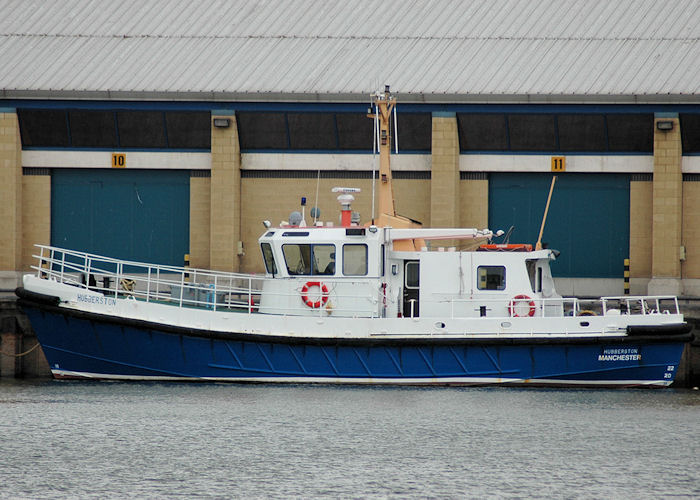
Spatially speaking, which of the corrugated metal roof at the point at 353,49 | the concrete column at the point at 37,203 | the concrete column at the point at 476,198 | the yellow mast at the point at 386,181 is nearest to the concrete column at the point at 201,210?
the corrugated metal roof at the point at 353,49

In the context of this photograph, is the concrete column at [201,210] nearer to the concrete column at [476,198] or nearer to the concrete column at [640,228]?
the concrete column at [476,198]

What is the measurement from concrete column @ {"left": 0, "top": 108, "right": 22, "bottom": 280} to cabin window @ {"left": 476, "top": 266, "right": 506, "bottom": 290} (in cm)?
1321

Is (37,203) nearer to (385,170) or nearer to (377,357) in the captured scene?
(385,170)

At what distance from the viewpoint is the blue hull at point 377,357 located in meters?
21.7

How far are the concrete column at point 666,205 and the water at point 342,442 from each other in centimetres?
734

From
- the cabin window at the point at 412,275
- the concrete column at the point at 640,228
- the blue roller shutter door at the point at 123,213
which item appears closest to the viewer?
the cabin window at the point at 412,275

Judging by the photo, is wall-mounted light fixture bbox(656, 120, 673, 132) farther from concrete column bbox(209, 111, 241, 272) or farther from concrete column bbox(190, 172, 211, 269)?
concrete column bbox(190, 172, 211, 269)

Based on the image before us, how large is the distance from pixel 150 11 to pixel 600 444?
20246 millimetres

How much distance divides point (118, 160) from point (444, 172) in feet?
27.0

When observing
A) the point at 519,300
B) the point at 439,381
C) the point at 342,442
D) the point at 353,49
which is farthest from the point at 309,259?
the point at 353,49

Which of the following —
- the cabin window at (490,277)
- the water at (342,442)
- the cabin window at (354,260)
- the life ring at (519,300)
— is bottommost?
the water at (342,442)

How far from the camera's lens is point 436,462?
1672cm

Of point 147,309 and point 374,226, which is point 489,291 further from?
point 147,309

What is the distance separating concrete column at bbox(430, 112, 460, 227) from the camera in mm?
29547
